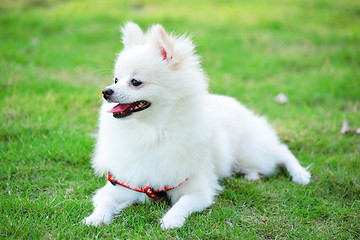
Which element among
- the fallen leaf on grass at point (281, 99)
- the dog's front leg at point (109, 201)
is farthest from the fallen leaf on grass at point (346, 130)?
the dog's front leg at point (109, 201)

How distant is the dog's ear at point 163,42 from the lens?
2.49 metres

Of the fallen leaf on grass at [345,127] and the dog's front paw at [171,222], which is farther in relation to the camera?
the fallen leaf on grass at [345,127]

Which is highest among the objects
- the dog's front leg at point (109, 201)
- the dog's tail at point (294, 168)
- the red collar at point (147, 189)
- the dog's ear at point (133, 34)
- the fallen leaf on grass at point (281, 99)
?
the dog's ear at point (133, 34)

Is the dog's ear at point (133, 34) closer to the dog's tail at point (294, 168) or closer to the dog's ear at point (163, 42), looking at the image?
the dog's ear at point (163, 42)

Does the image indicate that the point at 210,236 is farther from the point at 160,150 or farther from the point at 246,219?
the point at 160,150

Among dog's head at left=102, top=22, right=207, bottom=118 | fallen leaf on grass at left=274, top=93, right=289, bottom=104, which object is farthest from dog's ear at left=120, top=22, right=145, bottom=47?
fallen leaf on grass at left=274, top=93, right=289, bottom=104

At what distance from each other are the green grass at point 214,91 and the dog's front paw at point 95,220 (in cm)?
6

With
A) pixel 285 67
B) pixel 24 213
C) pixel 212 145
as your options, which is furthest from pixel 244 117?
pixel 285 67

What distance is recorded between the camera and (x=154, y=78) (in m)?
2.52

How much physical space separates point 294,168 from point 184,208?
1.44 meters

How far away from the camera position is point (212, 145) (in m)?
3.09

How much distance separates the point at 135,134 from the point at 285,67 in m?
4.68

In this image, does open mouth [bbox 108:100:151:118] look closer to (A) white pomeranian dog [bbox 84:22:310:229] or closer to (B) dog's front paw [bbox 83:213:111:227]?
(A) white pomeranian dog [bbox 84:22:310:229]

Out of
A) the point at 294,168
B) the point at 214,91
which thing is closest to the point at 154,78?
the point at 294,168
